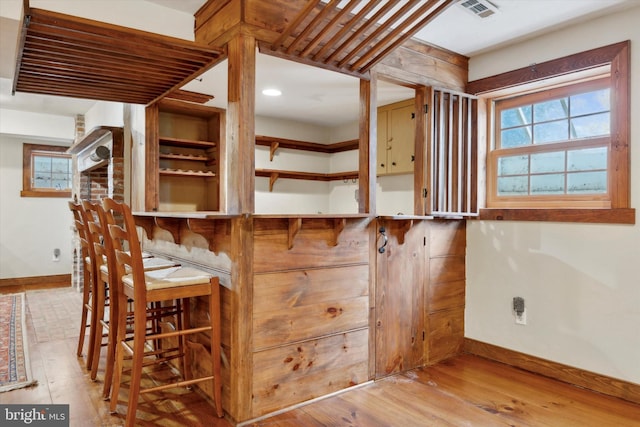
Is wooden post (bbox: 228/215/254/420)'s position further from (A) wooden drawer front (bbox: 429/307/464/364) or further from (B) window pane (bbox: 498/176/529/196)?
(B) window pane (bbox: 498/176/529/196)

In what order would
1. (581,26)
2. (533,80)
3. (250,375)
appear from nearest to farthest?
(250,375) < (581,26) < (533,80)

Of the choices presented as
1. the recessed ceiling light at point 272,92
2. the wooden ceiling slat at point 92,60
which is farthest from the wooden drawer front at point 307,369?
the recessed ceiling light at point 272,92

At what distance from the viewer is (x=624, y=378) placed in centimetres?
254

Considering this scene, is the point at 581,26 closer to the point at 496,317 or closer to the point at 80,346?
the point at 496,317

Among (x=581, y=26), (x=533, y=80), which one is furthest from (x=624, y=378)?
(x=581, y=26)

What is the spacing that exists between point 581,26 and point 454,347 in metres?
2.48

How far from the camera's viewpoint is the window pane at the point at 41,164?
6312mm

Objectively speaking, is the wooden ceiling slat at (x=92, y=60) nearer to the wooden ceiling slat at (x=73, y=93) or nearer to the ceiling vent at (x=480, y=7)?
the wooden ceiling slat at (x=73, y=93)

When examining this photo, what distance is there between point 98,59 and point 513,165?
2.98 meters

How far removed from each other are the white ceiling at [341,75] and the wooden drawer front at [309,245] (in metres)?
1.35

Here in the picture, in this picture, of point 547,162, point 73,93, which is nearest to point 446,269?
point 547,162

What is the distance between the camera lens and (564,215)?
2.83 meters

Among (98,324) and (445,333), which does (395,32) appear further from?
(98,324)

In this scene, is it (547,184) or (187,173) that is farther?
(187,173)
